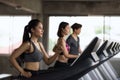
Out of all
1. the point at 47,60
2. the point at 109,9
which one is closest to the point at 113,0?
the point at 109,9

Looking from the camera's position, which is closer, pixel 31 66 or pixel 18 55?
pixel 18 55

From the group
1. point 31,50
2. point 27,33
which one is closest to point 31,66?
point 31,50

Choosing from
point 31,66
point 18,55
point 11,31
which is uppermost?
point 18,55

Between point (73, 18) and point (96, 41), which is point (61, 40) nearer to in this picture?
point (96, 41)

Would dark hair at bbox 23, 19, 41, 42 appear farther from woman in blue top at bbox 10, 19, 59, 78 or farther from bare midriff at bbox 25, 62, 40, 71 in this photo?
bare midriff at bbox 25, 62, 40, 71

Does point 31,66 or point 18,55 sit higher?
point 18,55

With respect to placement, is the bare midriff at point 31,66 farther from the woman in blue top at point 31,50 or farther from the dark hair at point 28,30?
the dark hair at point 28,30

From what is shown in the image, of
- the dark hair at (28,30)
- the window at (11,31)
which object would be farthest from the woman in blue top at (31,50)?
the window at (11,31)

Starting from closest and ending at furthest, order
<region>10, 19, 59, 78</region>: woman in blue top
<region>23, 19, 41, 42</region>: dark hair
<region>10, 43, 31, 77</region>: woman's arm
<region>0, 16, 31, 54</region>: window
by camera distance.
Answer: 1. <region>10, 43, 31, 77</region>: woman's arm
2. <region>10, 19, 59, 78</region>: woman in blue top
3. <region>23, 19, 41, 42</region>: dark hair
4. <region>0, 16, 31, 54</region>: window

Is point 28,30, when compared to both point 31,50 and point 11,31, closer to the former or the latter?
point 31,50

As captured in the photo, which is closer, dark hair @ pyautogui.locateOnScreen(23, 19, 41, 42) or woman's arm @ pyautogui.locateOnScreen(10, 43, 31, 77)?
woman's arm @ pyautogui.locateOnScreen(10, 43, 31, 77)

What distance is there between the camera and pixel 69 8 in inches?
458

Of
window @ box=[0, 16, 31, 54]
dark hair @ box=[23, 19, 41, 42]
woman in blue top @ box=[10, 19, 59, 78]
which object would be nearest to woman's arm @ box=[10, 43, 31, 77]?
woman in blue top @ box=[10, 19, 59, 78]

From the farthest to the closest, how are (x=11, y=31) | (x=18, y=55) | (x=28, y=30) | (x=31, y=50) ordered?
1. (x=11, y=31)
2. (x=28, y=30)
3. (x=31, y=50)
4. (x=18, y=55)
